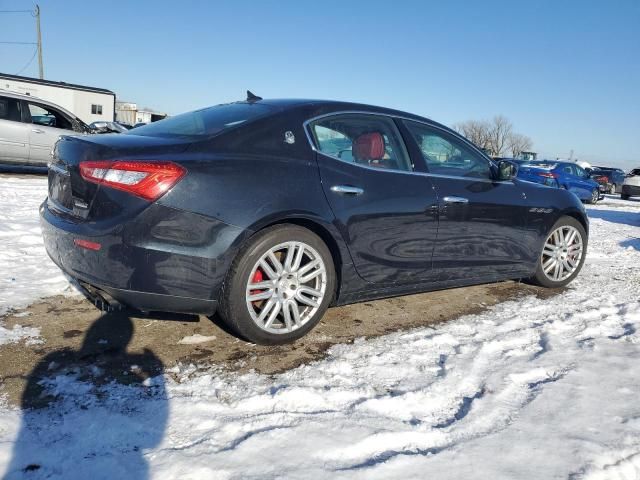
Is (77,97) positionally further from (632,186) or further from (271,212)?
(271,212)

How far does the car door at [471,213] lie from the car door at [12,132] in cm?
930

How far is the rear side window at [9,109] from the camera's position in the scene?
32.3 feet

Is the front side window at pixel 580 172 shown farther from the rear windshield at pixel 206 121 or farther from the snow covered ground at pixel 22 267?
the rear windshield at pixel 206 121

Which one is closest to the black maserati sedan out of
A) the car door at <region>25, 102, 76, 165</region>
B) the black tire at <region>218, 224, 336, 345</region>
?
the black tire at <region>218, 224, 336, 345</region>

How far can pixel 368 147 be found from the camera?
3352mm

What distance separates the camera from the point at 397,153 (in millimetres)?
3457

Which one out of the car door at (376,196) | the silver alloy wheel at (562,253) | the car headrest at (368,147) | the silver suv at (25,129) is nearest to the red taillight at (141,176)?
the car door at (376,196)

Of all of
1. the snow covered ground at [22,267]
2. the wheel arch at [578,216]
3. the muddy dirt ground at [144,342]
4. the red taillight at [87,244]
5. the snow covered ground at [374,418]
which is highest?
the wheel arch at [578,216]

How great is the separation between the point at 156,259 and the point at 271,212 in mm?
640

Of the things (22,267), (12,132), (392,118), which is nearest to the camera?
(392,118)

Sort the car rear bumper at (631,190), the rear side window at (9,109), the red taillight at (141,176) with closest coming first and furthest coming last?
the red taillight at (141,176), the rear side window at (9,109), the car rear bumper at (631,190)

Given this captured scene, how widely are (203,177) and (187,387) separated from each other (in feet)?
3.38

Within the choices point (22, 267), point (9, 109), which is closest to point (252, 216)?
point (22, 267)

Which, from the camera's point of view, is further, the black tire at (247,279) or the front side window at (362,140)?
the front side window at (362,140)
